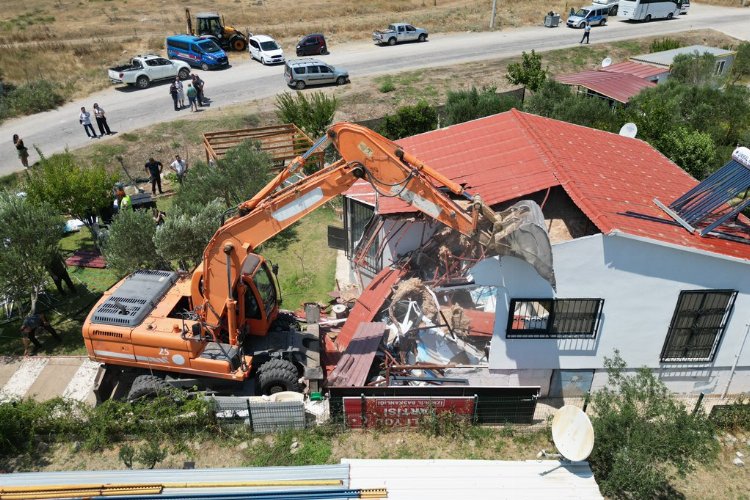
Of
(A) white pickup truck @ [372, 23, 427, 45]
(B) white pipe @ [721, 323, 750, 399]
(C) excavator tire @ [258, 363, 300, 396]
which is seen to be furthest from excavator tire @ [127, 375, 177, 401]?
(A) white pickup truck @ [372, 23, 427, 45]

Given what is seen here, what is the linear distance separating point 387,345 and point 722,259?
739 cm

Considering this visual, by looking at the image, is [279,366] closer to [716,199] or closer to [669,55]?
[716,199]

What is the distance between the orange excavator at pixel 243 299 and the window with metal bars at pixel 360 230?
3839 millimetres

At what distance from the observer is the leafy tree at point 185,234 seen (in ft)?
50.3

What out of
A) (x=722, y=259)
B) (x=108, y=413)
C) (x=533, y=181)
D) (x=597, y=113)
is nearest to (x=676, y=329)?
(x=722, y=259)

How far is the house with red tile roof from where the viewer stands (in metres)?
11.2

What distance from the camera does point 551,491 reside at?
346 inches

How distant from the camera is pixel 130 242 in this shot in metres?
15.4

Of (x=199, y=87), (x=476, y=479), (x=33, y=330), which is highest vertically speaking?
(x=199, y=87)

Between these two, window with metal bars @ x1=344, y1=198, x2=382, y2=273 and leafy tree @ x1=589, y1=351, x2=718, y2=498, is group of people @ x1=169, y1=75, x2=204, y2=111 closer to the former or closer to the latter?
window with metal bars @ x1=344, y1=198, x2=382, y2=273

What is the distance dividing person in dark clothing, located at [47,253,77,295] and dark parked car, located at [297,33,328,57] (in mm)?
27886

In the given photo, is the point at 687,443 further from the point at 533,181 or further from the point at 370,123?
the point at 370,123

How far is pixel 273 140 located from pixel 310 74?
10616 mm

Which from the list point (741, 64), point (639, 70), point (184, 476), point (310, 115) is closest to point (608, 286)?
point (184, 476)
